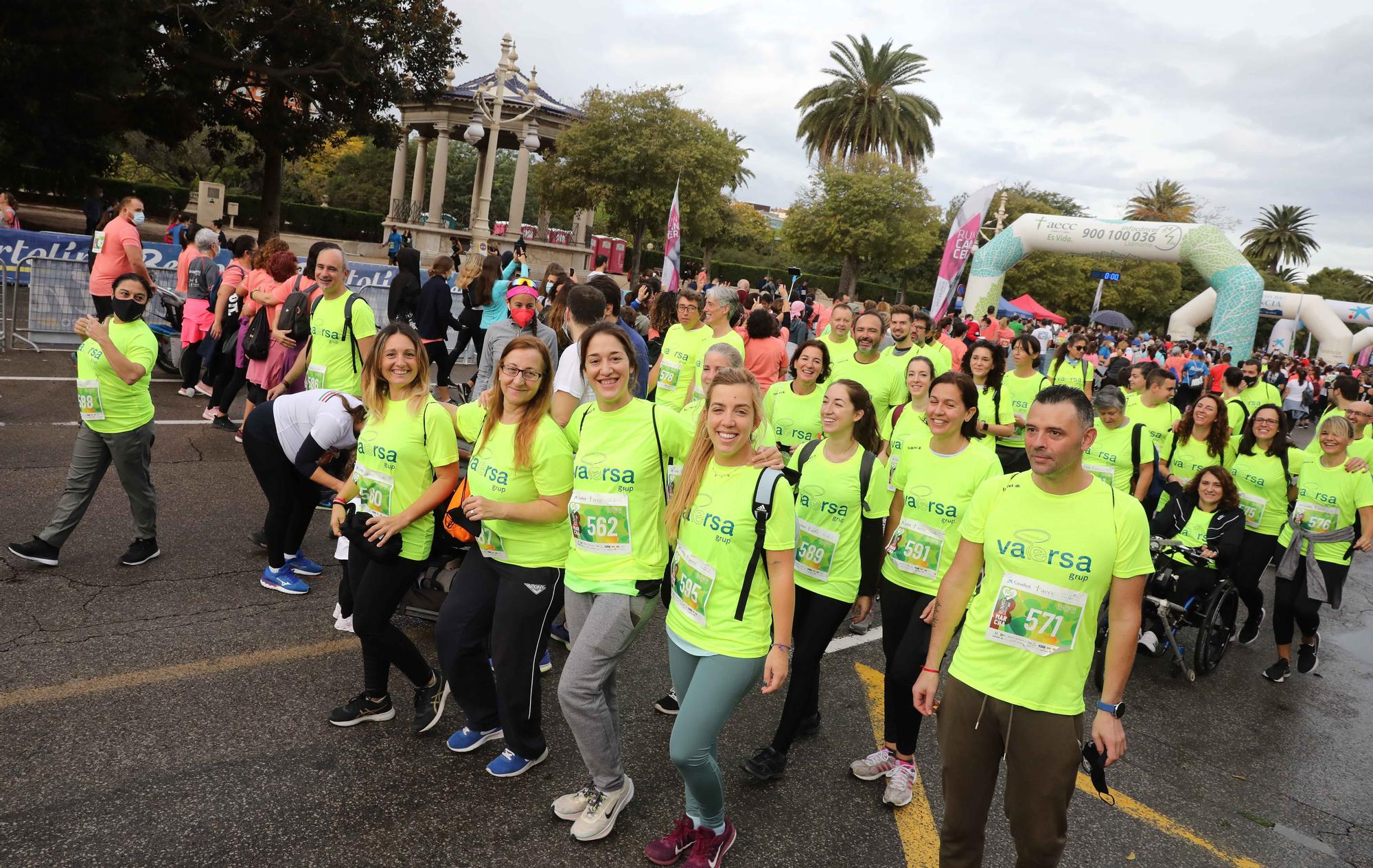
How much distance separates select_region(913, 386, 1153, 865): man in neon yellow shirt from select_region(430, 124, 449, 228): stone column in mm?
37088

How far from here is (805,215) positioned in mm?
39406

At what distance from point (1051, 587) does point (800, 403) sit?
2895mm

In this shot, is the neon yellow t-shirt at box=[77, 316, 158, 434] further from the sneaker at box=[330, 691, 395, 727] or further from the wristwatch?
the wristwatch

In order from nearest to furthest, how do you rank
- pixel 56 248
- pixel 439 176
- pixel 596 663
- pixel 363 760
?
pixel 596 663
pixel 363 760
pixel 56 248
pixel 439 176

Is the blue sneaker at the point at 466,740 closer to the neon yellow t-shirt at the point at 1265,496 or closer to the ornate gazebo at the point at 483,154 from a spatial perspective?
the neon yellow t-shirt at the point at 1265,496

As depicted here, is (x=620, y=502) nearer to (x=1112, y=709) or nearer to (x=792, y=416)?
(x=1112, y=709)

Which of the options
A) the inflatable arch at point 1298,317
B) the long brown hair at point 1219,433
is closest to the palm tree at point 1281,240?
the inflatable arch at point 1298,317

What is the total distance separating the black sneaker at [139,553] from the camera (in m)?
5.45

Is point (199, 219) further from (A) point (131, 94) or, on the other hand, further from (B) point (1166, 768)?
(B) point (1166, 768)

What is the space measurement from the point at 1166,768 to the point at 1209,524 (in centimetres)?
229

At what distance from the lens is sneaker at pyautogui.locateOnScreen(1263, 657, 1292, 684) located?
A: 6332mm

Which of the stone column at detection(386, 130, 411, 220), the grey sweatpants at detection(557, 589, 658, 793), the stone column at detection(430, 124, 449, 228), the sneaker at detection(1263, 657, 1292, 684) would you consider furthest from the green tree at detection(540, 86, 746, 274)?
the grey sweatpants at detection(557, 589, 658, 793)

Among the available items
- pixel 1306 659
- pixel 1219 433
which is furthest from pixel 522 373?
pixel 1306 659

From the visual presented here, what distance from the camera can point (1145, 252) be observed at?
26.5 m
